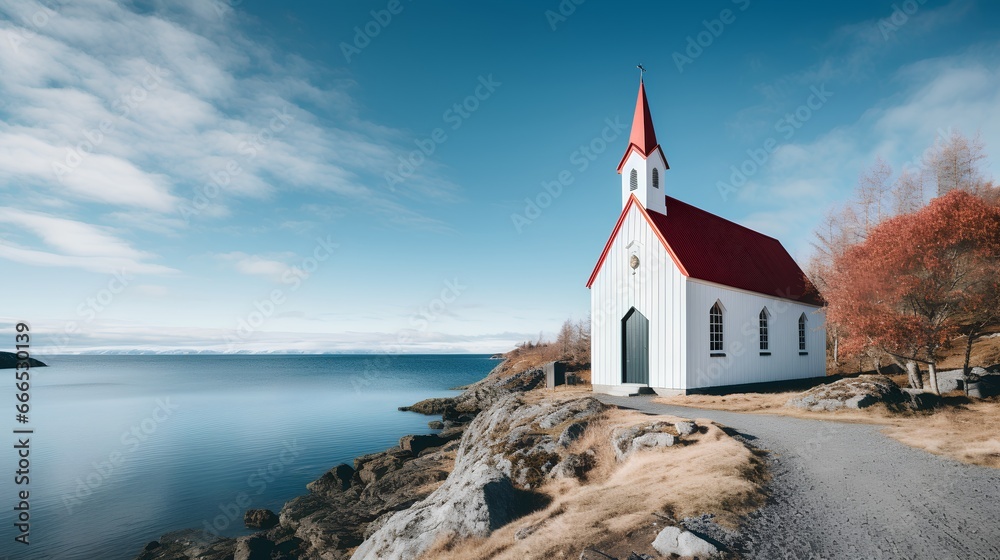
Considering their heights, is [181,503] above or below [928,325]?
below

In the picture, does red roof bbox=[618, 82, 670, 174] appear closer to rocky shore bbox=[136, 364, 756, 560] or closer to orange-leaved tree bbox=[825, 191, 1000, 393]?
orange-leaved tree bbox=[825, 191, 1000, 393]

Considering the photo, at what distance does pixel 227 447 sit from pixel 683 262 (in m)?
28.9

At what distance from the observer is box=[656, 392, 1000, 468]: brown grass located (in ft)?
37.0

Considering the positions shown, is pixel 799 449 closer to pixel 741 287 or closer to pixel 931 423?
pixel 931 423

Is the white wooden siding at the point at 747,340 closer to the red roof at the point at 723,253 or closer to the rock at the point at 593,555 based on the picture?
the red roof at the point at 723,253

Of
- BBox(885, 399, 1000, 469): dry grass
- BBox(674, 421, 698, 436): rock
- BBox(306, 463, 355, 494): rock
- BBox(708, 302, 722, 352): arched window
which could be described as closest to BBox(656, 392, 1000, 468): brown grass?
BBox(885, 399, 1000, 469): dry grass

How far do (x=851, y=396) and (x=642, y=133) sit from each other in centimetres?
1466

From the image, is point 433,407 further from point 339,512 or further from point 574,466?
point 574,466

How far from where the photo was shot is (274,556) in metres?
14.6

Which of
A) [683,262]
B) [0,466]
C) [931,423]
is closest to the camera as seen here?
[931,423]

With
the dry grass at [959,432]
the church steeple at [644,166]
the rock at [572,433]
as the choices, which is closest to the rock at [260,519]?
the rock at [572,433]

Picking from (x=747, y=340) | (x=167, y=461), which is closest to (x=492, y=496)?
(x=747, y=340)

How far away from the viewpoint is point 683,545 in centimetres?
635

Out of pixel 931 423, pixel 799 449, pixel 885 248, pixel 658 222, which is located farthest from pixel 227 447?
pixel 885 248
